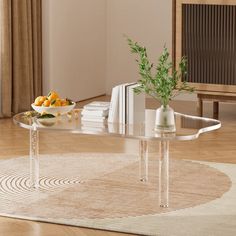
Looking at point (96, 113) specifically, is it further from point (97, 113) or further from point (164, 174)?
point (164, 174)

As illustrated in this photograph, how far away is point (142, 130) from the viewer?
5.53m

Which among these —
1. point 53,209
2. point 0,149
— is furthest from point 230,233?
point 0,149

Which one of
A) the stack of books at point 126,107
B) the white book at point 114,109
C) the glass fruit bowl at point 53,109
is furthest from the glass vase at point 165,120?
the glass fruit bowl at point 53,109

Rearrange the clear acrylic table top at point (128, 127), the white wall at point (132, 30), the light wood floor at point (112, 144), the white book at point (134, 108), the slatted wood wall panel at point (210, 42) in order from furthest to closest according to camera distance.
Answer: the white wall at point (132, 30) < the slatted wood wall panel at point (210, 42) < the light wood floor at point (112, 144) < the white book at point (134, 108) < the clear acrylic table top at point (128, 127)

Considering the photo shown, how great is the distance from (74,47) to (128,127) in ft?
14.6

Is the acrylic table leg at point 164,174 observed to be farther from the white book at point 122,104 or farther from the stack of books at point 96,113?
the stack of books at point 96,113

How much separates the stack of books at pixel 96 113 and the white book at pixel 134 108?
0.22 m

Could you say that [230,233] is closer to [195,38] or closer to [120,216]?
[120,216]

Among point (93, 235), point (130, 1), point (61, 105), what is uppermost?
point (130, 1)

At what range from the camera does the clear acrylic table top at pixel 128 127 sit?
536cm

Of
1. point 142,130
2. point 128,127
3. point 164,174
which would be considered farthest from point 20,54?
point 164,174

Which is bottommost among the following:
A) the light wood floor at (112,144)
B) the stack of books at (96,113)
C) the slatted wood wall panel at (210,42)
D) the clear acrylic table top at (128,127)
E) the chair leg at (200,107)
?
the light wood floor at (112,144)

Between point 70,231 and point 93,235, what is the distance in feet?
0.56

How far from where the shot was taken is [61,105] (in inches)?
239
